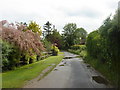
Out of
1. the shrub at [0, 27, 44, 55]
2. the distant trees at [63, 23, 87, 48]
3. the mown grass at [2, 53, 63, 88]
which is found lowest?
the mown grass at [2, 53, 63, 88]

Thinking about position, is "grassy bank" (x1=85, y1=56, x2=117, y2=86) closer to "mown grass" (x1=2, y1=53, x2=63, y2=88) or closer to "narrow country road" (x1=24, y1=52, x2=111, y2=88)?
"narrow country road" (x1=24, y1=52, x2=111, y2=88)

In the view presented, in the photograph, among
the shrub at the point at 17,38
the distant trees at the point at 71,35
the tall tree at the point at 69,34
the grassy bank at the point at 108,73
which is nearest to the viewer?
the grassy bank at the point at 108,73

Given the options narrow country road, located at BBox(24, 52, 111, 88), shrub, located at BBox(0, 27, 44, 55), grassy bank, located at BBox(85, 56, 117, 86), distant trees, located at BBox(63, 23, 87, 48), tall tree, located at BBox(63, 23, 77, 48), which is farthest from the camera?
tall tree, located at BBox(63, 23, 77, 48)

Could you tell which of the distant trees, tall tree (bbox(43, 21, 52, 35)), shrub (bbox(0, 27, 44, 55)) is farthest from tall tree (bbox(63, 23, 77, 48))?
shrub (bbox(0, 27, 44, 55))

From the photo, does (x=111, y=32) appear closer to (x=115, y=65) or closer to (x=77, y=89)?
(x=115, y=65)

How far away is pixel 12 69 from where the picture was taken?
975 cm

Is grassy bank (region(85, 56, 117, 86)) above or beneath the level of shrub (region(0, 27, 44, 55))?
beneath

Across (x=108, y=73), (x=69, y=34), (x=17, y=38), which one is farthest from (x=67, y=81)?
(x=69, y=34)

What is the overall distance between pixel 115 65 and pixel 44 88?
134 inches

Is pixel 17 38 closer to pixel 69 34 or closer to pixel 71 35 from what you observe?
pixel 71 35

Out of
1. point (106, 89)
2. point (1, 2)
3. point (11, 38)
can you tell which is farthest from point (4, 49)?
point (106, 89)

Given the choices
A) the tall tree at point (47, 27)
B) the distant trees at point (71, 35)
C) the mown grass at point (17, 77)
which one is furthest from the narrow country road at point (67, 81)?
the tall tree at point (47, 27)

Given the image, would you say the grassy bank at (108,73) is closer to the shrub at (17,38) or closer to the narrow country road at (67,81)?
the narrow country road at (67,81)

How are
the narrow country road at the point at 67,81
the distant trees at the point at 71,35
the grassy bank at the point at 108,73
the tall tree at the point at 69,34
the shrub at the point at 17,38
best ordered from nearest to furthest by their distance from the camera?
the narrow country road at the point at 67,81 < the grassy bank at the point at 108,73 < the shrub at the point at 17,38 < the distant trees at the point at 71,35 < the tall tree at the point at 69,34
